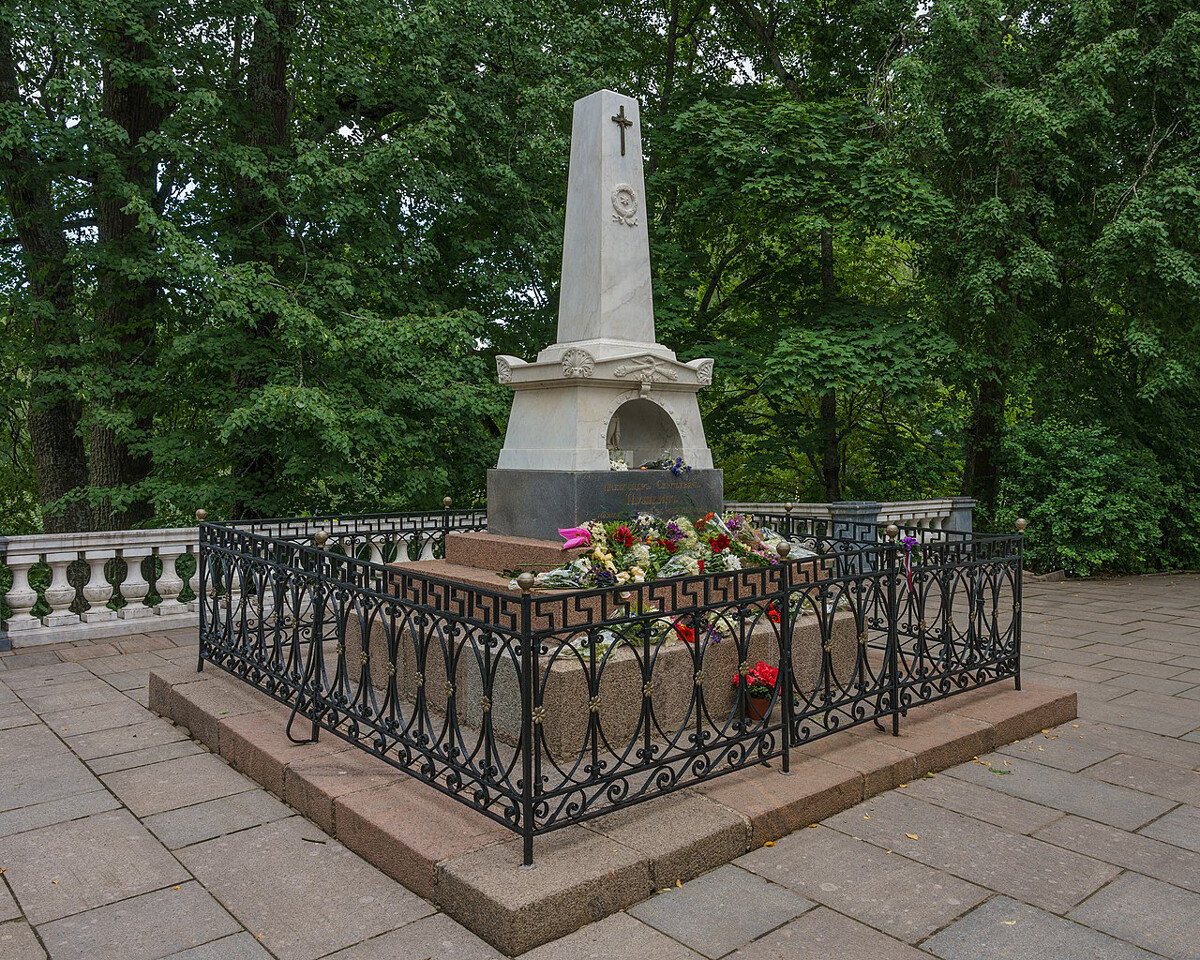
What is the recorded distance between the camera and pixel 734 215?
15.2 metres

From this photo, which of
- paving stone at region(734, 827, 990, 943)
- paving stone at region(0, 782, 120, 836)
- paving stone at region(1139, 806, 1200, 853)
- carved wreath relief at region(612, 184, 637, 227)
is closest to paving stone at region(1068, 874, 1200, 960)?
paving stone at region(734, 827, 990, 943)

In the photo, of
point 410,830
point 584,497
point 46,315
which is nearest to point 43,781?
point 410,830

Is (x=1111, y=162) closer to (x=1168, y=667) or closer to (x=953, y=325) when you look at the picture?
(x=953, y=325)

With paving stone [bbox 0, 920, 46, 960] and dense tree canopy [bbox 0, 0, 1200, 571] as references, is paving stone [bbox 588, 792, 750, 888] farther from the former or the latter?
dense tree canopy [bbox 0, 0, 1200, 571]

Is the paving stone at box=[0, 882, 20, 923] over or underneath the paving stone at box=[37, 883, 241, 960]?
underneath

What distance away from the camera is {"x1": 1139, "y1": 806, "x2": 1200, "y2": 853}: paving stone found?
377cm

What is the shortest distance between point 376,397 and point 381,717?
705cm

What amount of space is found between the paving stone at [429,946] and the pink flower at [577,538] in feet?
8.80

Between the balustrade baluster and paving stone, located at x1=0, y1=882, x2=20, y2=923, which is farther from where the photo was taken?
the balustrade baluster

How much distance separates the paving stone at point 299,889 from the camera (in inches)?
119

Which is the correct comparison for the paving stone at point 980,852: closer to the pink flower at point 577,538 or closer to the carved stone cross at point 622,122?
the pink flower at point 577,538

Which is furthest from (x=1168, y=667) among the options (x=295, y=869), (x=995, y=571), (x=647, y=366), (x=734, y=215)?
(x=734, y=215)

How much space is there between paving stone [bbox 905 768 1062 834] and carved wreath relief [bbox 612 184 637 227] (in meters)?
4.37

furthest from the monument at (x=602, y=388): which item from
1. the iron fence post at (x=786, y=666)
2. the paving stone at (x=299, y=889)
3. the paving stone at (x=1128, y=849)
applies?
the paving stone at (x=1128, y=849)
